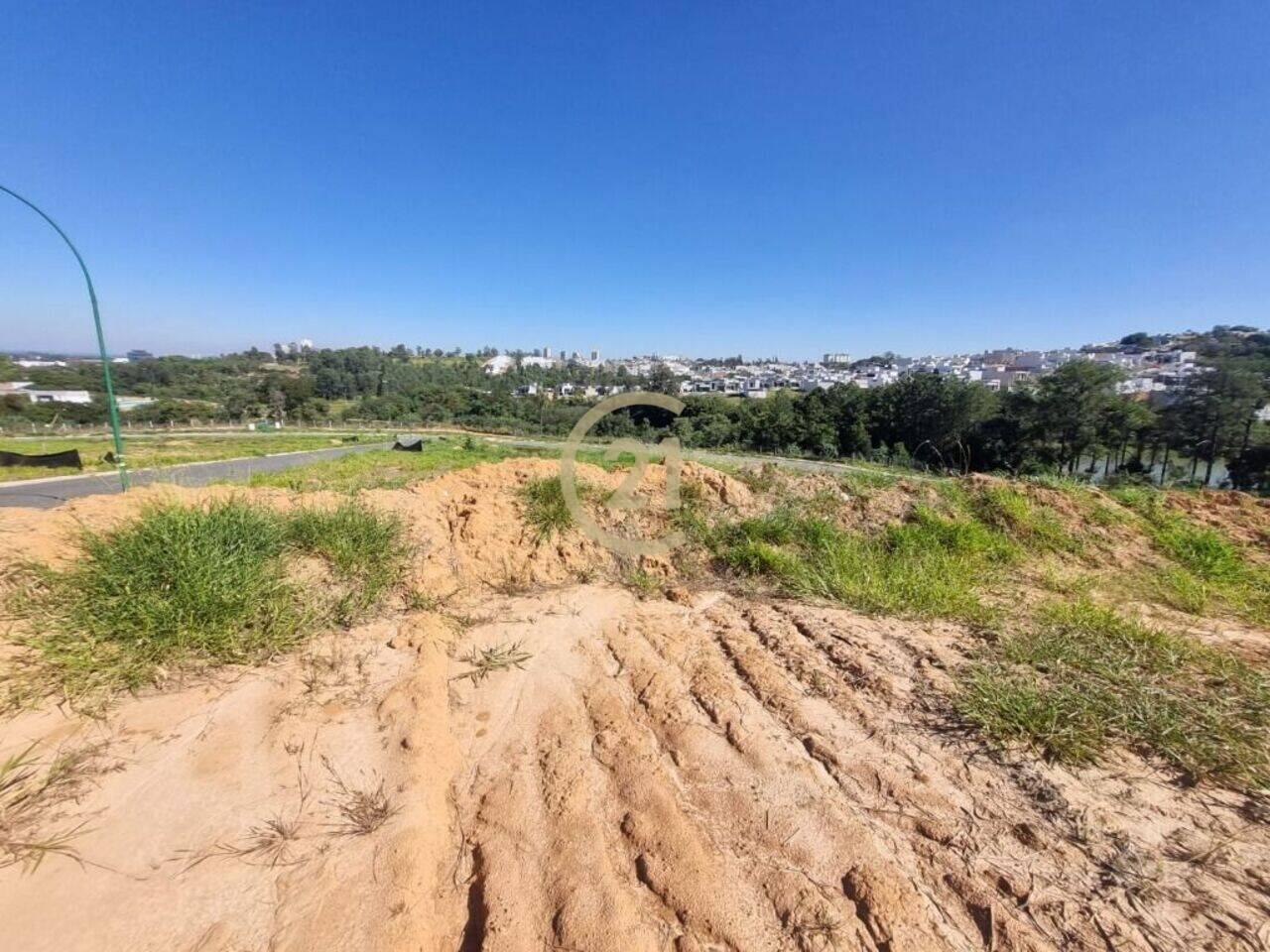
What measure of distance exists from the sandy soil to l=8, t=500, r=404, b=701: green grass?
23 centimetres

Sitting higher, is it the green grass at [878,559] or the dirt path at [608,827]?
the green grass at [878,559]

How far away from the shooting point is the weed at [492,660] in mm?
3001

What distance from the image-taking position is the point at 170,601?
2.98 meters

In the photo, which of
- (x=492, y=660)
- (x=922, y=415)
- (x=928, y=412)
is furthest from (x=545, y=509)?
(x=928, y=412)

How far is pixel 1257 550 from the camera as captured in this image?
4793 millimetres

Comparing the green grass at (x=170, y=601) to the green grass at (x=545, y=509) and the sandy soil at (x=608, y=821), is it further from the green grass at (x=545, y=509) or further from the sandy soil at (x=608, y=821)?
the green grass at (x=545, y=509)

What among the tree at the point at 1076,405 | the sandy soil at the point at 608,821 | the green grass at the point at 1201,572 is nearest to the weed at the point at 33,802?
the sandy soil at the point at 608,821

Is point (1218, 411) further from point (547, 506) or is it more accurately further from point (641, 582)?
point (547, 506)

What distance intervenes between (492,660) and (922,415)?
34839mm

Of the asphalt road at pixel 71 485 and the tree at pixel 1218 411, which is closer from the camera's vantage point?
the asphalt road at pixel 71 485

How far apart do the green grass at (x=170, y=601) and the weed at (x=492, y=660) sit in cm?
110

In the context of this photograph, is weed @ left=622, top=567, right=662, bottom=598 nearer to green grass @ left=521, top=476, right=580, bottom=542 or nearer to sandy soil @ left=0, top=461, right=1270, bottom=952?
green grass @ left=521, top=476, right=580, bottom=542

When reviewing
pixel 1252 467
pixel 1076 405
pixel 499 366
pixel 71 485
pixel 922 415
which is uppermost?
pixel 499 366

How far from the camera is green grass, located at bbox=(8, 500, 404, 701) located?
2.68m
